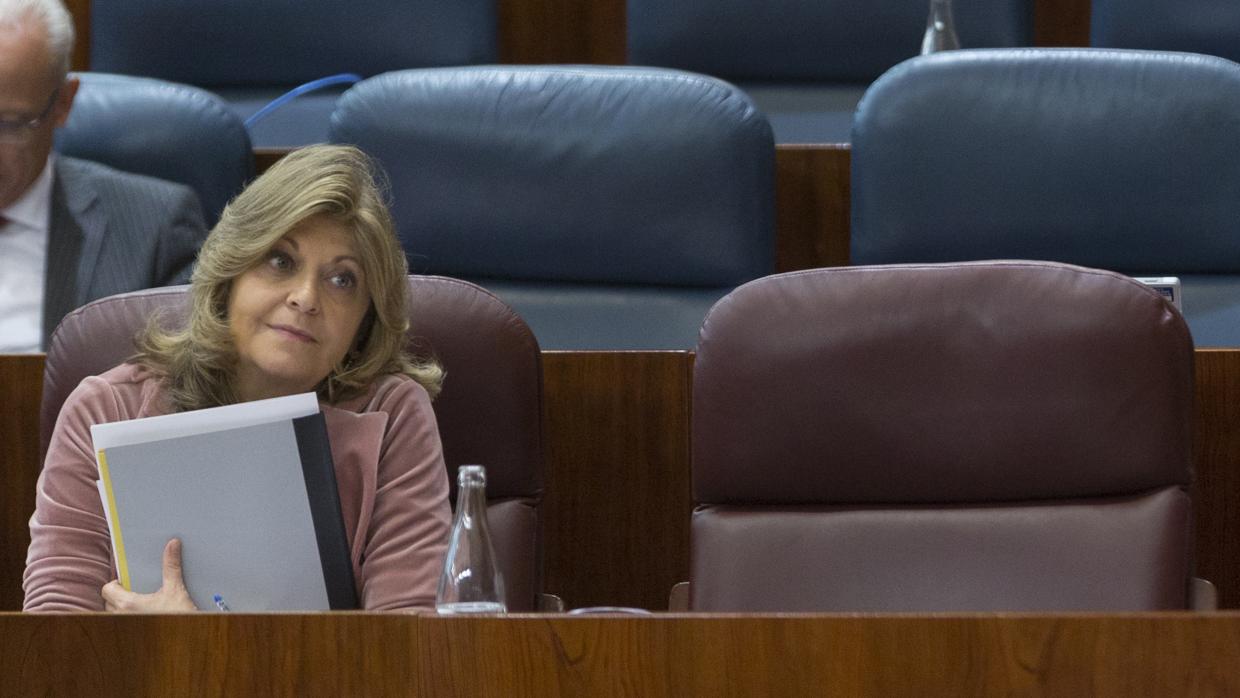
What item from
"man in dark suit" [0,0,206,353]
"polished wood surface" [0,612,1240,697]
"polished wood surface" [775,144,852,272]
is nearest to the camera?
"polished wood surface" [0,612,1240,697]

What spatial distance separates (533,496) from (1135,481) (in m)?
0.39

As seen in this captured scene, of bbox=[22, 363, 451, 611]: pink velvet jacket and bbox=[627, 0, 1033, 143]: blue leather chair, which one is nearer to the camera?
bbox=[22, 363, 451, 611]: pink velvet jacket

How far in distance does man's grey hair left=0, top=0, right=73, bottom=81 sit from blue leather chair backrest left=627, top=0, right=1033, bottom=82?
2.46 feet

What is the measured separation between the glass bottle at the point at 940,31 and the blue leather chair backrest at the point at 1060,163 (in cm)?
36

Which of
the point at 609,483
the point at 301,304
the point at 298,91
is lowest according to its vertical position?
the point at 609,483

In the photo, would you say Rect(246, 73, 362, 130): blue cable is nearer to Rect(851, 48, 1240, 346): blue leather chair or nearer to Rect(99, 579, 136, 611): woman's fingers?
Rect(851, 48, 1240, 346): blue leather chair

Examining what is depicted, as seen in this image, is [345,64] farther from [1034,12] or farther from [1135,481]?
[1135,481]

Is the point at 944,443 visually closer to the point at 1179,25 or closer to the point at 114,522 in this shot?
the point at 114,522

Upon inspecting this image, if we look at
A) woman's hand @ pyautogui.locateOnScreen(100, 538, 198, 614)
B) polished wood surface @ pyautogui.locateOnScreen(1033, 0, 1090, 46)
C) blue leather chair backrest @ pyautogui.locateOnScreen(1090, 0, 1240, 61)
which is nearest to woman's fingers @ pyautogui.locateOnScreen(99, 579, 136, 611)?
woman's hand @ pyautogui.locateOnScreen(100, 538, 198, 614)

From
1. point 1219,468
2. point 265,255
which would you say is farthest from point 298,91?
point 1219,468

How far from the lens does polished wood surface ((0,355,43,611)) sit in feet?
4.00

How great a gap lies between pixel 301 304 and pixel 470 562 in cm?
25

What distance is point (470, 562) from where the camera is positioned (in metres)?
0.86

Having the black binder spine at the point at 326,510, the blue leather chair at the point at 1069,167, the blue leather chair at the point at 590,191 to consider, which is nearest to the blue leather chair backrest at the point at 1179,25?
the blue leather chair at the point at 1069,167
